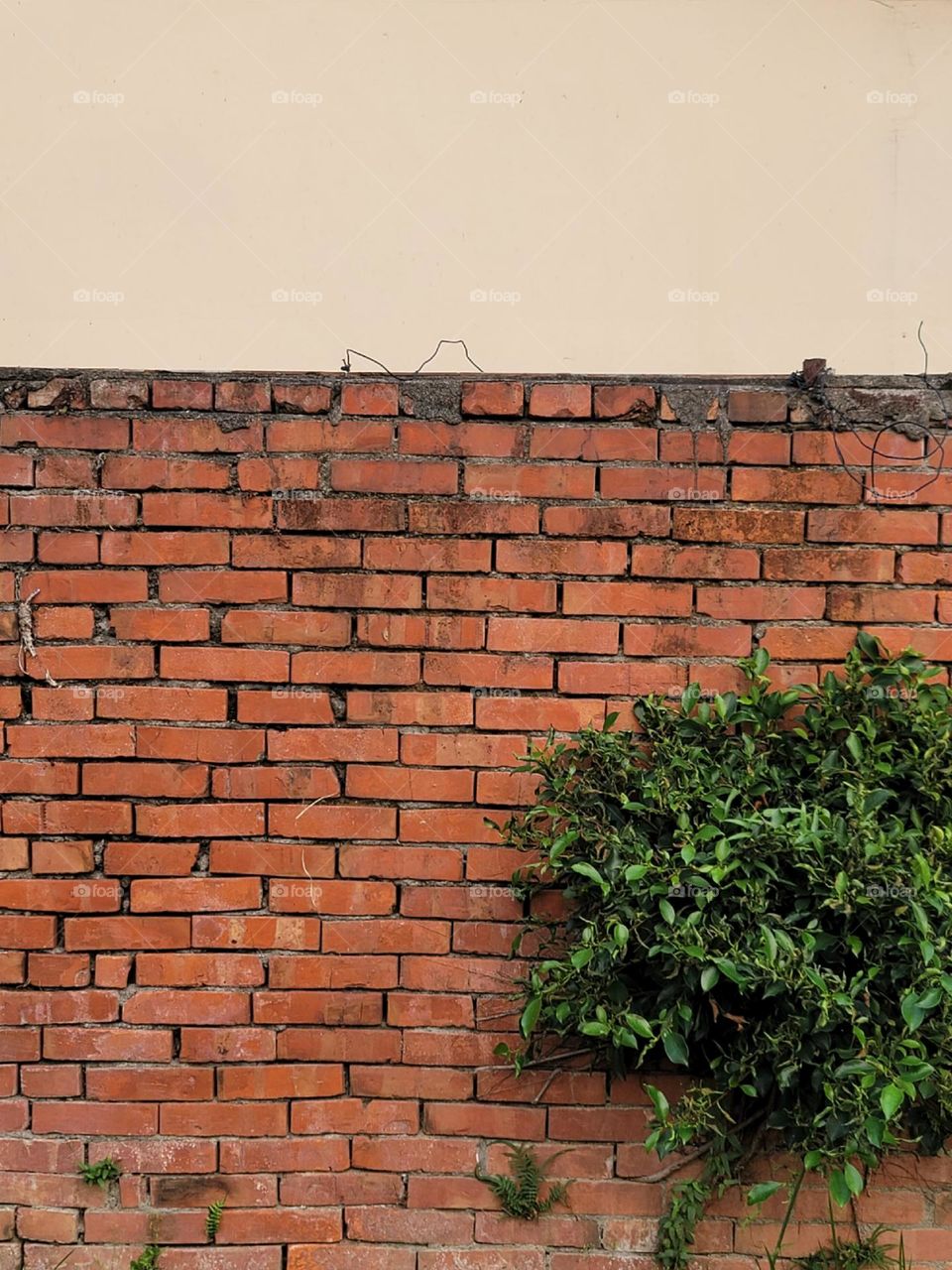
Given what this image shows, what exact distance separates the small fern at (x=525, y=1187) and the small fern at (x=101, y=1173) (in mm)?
879

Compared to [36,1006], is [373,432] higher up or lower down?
higher up

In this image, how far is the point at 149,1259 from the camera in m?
2.17

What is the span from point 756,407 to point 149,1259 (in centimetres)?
252

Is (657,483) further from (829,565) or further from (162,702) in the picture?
(162,702)

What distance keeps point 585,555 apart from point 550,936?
93 centimetres

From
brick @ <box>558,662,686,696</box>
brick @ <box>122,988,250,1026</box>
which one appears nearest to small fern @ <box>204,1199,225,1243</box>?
brick @ <box>122,988,250,1026</box>

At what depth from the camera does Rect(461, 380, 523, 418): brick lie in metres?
2.22

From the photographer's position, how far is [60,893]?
87.4 inches

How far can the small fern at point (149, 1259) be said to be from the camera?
217 centimetres

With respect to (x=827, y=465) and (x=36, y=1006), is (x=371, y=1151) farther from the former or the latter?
(x=827, y=465)

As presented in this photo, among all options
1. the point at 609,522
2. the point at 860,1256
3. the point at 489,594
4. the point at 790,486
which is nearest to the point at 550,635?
the point at 489,594

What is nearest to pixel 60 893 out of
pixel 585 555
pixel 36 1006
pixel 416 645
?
pixel 36 1006

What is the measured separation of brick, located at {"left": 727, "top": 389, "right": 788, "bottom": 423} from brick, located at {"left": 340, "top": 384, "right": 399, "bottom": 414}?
82 cm

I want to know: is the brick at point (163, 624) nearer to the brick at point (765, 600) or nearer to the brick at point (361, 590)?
the brick at point (361, 590)
